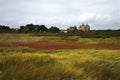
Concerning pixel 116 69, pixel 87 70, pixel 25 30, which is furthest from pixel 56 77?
pixel 25 30

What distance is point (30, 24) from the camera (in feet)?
402

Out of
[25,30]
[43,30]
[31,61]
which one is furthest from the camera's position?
[43,30]

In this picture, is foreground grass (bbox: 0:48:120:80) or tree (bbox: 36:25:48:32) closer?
foreground grass (bbox: 0:48:120:80)

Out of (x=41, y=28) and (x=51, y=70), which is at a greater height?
(x=51, y=70)

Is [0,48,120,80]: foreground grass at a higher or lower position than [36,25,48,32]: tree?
higher

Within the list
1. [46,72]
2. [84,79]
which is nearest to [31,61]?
[46,72]

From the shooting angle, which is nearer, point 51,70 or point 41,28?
point 51,70

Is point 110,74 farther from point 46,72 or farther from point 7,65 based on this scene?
point 7,65

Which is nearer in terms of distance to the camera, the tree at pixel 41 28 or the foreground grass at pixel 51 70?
the foreground grass at pixel 51 70

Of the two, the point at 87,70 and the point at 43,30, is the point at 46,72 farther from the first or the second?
the point at 43,30

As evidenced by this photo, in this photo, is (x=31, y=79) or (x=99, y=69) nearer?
(x=31, y=79)

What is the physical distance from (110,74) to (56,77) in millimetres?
2573

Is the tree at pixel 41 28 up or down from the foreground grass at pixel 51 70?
down

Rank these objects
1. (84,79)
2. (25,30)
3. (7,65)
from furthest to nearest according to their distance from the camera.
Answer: (25,30), (7,65), (84,79)
